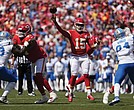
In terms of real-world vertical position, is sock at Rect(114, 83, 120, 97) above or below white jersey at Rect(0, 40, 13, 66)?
below

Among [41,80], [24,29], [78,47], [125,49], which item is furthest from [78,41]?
[125,49]

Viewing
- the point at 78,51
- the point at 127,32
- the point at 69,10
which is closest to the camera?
the point at 127,32

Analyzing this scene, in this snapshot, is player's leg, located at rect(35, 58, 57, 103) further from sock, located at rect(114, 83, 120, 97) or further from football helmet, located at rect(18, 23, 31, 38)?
sock, located at rect(114, 83, 120, 97)

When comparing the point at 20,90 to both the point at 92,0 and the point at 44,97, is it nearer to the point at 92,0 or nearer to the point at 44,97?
the point at 44,97

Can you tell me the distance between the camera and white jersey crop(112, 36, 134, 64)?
12.8 metres

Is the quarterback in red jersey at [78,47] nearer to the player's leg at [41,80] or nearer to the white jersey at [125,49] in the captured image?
the player's leg at [41,80]

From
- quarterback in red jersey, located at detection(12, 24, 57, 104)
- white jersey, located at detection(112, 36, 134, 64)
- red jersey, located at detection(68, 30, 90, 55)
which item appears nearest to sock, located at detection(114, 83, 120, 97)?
white jersey, located at detection(112, 36, 134, 64)

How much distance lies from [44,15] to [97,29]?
3.47m

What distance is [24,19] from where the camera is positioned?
93.4ft

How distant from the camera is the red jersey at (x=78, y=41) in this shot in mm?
14750

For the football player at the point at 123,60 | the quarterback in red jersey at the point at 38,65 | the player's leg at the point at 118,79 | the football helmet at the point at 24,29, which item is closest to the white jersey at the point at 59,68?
the football helmet at the point at 24,29

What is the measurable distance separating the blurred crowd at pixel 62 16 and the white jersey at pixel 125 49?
37.8 feet

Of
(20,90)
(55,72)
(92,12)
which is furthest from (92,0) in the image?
(20,90)

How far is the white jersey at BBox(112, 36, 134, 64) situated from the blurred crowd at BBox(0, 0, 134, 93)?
11.5 metres
